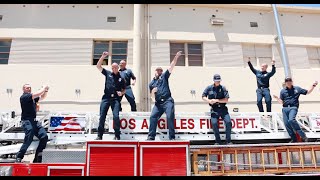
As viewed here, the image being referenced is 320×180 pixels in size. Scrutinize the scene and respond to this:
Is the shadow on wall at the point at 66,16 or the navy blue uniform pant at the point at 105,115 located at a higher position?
the shadow on wall at the point at 66,16

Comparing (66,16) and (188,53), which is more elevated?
(66,16)

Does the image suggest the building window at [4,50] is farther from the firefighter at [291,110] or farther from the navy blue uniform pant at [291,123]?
the navy blue uniform pant at [291,123]

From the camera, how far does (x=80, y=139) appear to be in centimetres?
718

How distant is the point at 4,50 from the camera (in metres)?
12.5

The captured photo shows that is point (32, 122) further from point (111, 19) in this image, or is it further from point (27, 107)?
point (111, 19)

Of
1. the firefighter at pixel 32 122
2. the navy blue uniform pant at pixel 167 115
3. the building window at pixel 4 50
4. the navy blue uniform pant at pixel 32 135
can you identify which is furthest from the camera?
the building window at pixel 4 50

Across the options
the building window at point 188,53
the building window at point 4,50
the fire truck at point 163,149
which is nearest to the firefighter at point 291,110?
the fire truck at point 163,149

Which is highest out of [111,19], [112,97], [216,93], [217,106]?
[111,19]

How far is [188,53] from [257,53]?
3240 millimetres

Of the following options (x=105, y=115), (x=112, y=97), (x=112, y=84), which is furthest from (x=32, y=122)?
(x=112, y=84)

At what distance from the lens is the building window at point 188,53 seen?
42.5ft

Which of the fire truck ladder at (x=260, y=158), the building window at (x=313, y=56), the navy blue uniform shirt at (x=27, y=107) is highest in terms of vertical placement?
the building window at (x=313, y=56)

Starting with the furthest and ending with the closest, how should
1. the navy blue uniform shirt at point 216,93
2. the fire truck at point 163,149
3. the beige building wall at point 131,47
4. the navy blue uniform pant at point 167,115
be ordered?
the beige building wall at point 131,47
the navy blue uniform shirt at point 216,93
the navy blue uniform pant at point 167,115
the fire truck at point 163,149

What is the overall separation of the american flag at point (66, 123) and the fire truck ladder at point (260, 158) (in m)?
3.00
